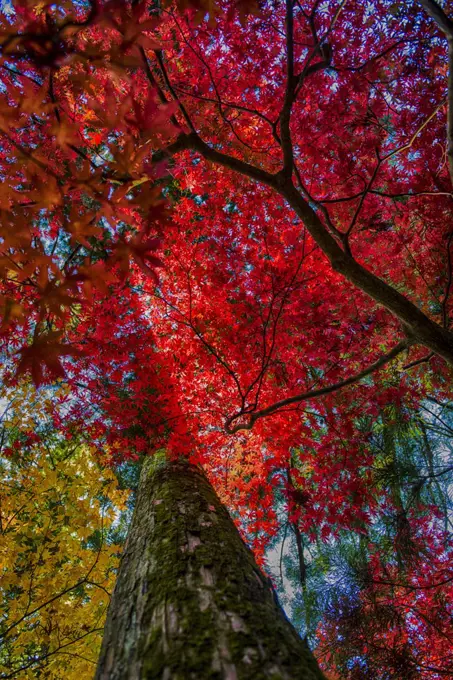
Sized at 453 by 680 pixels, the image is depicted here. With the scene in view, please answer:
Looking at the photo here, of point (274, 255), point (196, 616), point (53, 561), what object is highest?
point (274, 255)

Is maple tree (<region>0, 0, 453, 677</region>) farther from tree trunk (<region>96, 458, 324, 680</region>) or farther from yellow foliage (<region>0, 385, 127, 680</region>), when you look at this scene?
tree trunk (<region>96, 458, 324, 680</region>)

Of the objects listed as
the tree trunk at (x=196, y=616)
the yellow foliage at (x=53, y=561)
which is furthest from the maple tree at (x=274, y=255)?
the tree trunk at (x=196, y=616)

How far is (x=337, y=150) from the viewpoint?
3.93 m

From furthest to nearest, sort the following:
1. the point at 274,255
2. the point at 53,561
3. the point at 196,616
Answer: the point at 274,255 < the point at 53,561 < the point at 196,616

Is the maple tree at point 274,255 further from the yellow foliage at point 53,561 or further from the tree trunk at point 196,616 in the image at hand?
the tree trunk at point 196,616

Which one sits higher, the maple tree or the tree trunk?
the maple tree

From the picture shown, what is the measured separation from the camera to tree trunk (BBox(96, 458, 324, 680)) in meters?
0.99

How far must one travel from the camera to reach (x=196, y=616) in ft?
3.94

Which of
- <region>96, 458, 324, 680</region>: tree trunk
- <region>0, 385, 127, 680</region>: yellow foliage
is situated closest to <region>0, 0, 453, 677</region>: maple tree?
<region>0, 385, 127, 680</region>: yellow foliage

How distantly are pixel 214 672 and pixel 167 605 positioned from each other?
43 cm

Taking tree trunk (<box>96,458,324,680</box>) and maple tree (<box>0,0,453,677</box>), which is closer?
tree trunk (<box>96,458,324,680</box>)

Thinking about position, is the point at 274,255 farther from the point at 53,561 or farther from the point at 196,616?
the point at 53,561

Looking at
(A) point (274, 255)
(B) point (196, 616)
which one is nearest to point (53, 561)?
(B) point (196, 616)

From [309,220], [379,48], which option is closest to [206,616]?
[309,220]
